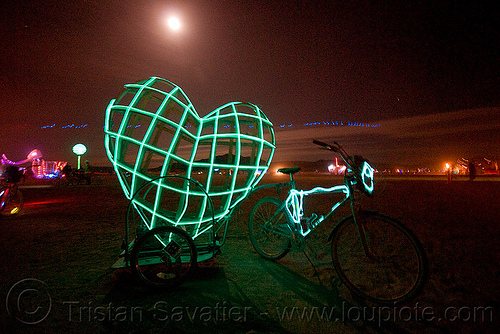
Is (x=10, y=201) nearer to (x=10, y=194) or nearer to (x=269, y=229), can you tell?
(x=10, y=194)

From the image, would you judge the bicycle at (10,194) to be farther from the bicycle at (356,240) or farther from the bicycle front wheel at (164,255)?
the bicycle at (356,240)

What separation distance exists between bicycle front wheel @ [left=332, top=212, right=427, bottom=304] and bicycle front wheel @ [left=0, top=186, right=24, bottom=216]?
9.71 meters

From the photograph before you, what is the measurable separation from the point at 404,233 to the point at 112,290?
134 inches

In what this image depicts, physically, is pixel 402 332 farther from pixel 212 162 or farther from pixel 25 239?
pixel 25 239

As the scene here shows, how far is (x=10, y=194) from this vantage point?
295 inches

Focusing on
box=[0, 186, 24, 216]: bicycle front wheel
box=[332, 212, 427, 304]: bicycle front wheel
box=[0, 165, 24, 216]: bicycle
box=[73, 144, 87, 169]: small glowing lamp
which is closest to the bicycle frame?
box=[332, 212, 427, 304]: bicycle front wheel

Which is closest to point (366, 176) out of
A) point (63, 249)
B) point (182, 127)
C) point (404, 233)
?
point (404, 233)

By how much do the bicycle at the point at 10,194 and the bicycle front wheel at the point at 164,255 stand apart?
23.1 ft

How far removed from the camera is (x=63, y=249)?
14.0ft

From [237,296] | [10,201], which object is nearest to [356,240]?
[237,296]

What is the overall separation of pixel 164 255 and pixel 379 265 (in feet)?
9.83

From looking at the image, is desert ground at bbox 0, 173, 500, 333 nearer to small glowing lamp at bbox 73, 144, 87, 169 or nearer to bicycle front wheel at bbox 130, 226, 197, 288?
bicycle front wheel at bbox 130, 226, 197, 288

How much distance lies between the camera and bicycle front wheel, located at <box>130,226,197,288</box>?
9.10 ft

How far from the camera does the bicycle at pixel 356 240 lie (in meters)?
2.66
